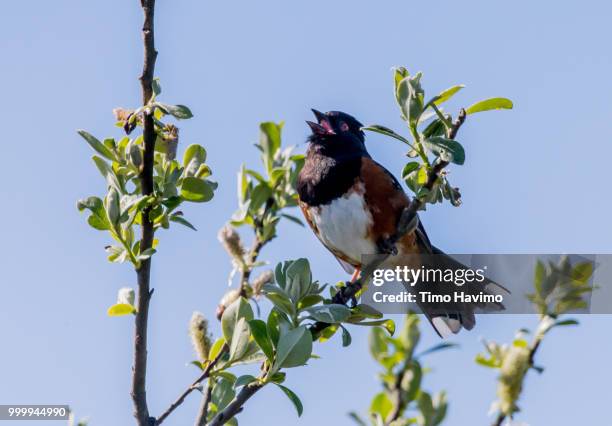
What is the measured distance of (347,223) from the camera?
176 inches

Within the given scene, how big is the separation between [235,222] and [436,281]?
11.4 ft

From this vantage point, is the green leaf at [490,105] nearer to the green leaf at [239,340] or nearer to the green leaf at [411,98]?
the green leaf at [411,98]

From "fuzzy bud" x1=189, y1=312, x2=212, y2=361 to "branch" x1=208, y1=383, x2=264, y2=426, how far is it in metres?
0.12

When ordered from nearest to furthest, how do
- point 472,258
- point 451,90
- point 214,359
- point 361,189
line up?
point 214,359 < point 451,90 < point 472,258 < point 361,189

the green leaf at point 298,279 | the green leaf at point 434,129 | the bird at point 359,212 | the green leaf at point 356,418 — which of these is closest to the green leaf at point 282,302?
the green leaf at point 298,279

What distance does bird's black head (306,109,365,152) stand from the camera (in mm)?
4871

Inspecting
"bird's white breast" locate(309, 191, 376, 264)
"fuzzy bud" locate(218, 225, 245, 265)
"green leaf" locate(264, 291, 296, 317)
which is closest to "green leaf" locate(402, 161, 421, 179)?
"green leaf" locate(264, 291, 296, 317)

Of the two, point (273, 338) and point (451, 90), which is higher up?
point (451, 90)

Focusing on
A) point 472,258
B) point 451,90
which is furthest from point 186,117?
point 472,258

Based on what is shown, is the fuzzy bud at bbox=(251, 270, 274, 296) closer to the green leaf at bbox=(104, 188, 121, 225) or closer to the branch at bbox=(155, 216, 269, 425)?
the branch at bbox=(155, 216, 269, 425)

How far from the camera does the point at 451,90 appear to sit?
8.48 feet

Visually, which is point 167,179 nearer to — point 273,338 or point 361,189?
point 273,338

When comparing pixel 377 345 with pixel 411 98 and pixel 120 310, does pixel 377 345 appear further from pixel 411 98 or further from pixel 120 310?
pixel 411 98

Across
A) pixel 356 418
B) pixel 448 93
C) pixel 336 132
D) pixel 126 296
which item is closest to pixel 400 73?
pixel 448 93
